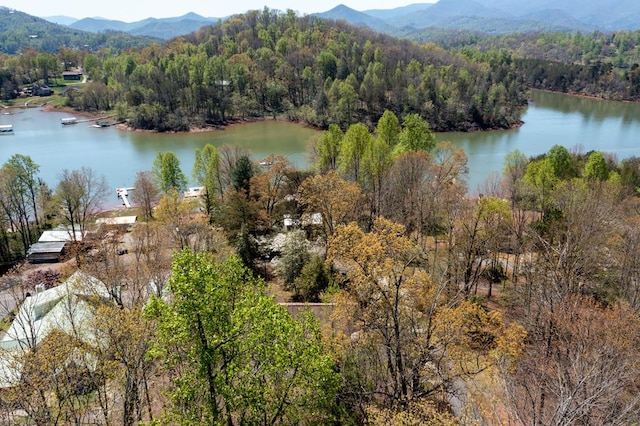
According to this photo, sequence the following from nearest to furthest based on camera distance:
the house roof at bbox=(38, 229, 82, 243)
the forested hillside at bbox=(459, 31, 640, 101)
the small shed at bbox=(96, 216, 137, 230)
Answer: the house roof at bbox=(38, 229, 82, 243), the small shed at bbox=(96, 216, 137, 230), the forested hillside at bbox=(459, 31, 640, 101)

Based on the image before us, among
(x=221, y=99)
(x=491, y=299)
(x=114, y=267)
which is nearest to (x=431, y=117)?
(x=221, y=99)

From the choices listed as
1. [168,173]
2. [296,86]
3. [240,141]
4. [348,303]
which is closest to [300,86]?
[296,86]

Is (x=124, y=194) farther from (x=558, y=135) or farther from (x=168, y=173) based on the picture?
(x=558, y=135)

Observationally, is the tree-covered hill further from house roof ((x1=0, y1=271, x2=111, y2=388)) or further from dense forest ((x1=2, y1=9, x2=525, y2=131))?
house roof ((x1=0, y1=271, x2=111, y2=388))

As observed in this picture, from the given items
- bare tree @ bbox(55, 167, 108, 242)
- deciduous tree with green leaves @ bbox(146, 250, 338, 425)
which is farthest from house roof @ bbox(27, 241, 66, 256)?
deciduous tree with green leaves @ bbox(146, 250, 338, 425)

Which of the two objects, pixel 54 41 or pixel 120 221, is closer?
pixel 120 221

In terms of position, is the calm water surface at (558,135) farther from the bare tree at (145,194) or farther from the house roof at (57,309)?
the house roof at (57,309)

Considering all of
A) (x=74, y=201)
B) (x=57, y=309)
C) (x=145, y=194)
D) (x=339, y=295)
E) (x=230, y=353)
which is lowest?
(x=57, y=309)

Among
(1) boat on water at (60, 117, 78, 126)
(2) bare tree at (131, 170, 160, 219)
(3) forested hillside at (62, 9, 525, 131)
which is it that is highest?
(3) forested hillside at (62, 9, 525, 131)
